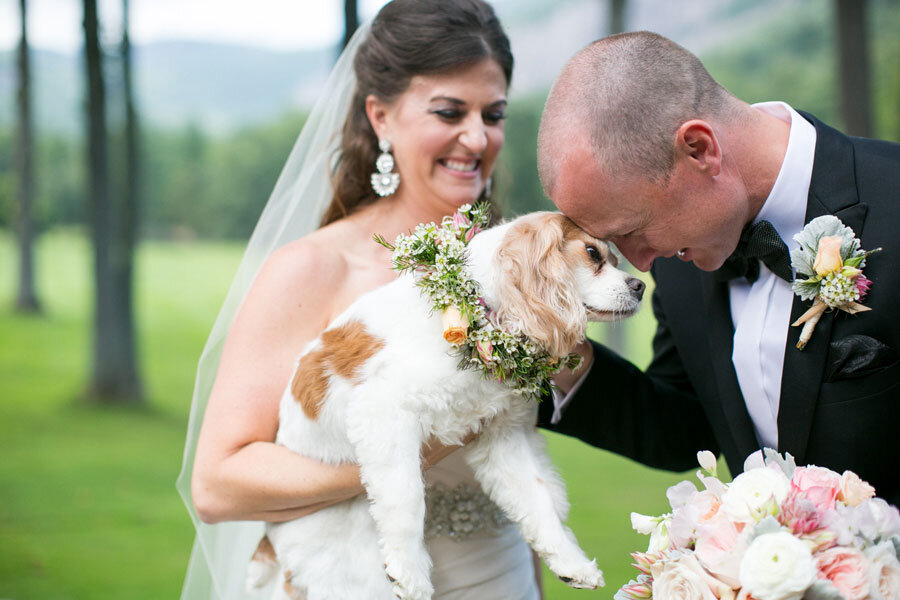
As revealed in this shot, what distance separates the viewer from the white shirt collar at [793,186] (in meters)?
2.38

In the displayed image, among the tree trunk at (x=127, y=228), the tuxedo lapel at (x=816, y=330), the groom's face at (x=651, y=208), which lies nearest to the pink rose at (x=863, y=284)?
the tuxedo lapel at (x=816, y=330)

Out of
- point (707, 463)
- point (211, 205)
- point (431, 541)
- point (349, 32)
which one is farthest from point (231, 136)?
point (707, 463)

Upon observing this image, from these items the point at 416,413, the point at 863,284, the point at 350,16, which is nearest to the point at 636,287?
the point at 863,284

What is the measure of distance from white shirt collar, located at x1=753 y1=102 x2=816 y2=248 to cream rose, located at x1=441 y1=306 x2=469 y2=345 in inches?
38.6

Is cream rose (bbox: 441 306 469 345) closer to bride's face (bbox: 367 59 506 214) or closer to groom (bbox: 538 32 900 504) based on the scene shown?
groom (bbox: 538 32 900 504)

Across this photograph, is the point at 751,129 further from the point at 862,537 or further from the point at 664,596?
the point at 664,596

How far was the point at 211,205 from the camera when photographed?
9977 mm

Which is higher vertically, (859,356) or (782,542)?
(859,356)

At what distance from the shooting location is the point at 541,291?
2359 mm

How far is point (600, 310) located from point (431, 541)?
1030 mm

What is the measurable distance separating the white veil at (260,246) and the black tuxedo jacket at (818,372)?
52.3 inches

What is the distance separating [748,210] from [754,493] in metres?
0.95

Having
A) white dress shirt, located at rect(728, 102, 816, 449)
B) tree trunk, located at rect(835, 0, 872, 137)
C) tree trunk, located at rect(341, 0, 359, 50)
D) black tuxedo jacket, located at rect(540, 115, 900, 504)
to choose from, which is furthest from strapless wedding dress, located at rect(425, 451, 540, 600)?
tree trunk, located at rect(835, 0, 872, 137)

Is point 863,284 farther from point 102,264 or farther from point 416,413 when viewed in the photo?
point 102,264
